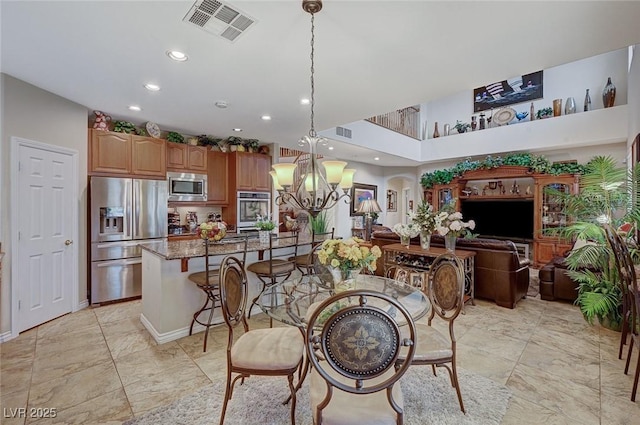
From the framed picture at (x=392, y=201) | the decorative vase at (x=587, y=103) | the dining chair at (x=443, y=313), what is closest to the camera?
the dining chair at (x=443, y=313)

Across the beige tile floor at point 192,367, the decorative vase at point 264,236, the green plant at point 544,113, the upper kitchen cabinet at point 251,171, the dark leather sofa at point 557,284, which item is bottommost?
the beige tile floor at point 192,367

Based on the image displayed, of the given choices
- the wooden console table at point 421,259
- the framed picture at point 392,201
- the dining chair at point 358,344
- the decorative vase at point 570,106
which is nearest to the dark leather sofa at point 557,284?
the wooden console table at point 421,259

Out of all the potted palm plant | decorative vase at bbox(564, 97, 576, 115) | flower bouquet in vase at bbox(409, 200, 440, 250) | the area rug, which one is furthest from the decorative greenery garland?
the area rug

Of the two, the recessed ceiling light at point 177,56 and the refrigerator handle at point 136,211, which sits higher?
the recessed ceiling light at point 177,56

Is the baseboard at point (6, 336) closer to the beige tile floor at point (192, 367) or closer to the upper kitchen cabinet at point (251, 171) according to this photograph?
the beige tile floor at point (192, 367)

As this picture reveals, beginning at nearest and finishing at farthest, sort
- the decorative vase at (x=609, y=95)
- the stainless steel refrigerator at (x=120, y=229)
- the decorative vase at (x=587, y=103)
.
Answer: the stainless steel refrigerator at (x=120, y=229), the decorative vase at (x=609, y=95), the decorative vase at (x=587, y=103)

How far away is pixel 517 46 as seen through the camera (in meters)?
2.33

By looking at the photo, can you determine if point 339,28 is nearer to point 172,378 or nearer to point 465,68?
point 465,68

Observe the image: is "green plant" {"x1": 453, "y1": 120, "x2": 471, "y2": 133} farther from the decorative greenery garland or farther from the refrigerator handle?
the refrigerator handle

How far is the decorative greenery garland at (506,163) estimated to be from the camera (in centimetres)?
615

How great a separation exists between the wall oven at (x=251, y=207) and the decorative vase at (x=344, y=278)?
3.63 meters

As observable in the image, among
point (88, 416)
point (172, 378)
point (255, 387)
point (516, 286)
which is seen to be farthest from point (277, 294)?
point (516, 286)

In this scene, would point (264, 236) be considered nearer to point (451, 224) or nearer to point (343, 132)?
point (451, 224)

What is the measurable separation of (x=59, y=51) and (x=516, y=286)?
5.53 metres
